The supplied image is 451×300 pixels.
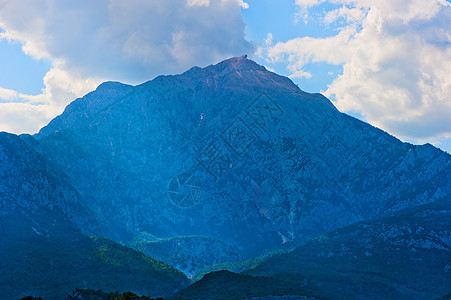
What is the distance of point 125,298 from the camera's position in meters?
169

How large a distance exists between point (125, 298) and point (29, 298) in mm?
31947

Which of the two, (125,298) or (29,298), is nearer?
(29,298)

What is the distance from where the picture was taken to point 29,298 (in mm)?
153375
